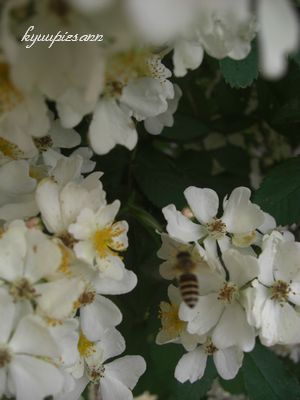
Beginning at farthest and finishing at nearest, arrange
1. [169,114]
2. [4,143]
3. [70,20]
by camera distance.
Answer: [169,114] → [4,143] → [70,20]

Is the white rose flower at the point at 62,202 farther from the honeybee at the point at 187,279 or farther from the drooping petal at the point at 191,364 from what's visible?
the drooping petal at the point at 191,364

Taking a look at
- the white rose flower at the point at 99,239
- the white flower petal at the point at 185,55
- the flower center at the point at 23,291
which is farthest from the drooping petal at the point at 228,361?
the white flower petal at the point at 185,55

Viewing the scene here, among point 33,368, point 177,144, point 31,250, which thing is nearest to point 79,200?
point 31,250

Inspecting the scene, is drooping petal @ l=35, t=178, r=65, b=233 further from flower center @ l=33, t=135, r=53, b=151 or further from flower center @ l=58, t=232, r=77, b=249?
flower center @ l=33, t=135, r=53, b=151

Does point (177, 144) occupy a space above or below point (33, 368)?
below

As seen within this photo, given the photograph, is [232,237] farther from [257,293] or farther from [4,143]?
[4,143]

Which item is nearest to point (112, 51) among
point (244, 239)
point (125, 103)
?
point (125, 103)
